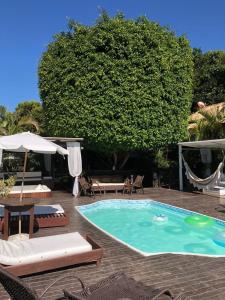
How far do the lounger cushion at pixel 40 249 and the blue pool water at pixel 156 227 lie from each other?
5.18 ft

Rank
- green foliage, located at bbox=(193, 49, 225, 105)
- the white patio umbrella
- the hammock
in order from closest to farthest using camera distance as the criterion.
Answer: the white patio umbrella, the hammock, green foliage, located at bbox=(193, 49, 225, 105)

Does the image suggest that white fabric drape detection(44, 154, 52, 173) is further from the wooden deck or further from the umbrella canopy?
the wooden deck

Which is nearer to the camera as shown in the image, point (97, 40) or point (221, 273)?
point (221, 273)

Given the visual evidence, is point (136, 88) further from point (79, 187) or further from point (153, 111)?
point (79, 187)

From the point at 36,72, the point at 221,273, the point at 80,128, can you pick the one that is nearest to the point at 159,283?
the point at 221,273

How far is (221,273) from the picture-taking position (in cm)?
591

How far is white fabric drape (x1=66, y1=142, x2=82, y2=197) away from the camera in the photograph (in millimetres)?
16078

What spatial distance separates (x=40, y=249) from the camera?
5.91m

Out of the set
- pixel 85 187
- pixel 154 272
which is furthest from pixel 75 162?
pixel 154 272

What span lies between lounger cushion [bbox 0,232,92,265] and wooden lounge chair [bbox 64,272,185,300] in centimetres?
172

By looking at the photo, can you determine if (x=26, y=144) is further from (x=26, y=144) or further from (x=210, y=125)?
(x=210, y=125)

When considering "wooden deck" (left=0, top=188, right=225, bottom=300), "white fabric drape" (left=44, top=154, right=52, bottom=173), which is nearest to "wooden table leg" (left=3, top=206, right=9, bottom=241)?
"wooden deck" (left=0, top=188, right=225, bottom=300)

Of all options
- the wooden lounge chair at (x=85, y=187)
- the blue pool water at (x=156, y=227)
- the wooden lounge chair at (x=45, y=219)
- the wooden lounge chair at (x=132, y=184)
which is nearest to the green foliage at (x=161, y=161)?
the wooden lounge chair at (x=132, y=184)

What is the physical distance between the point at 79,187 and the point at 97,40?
750 cm
